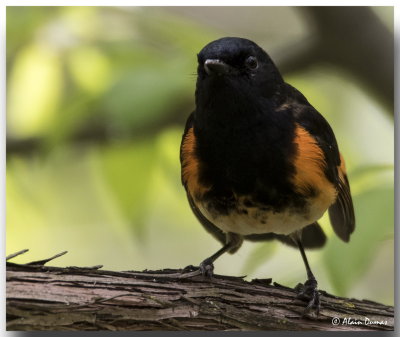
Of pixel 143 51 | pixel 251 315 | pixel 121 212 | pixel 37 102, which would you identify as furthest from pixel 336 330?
pixel 37 102

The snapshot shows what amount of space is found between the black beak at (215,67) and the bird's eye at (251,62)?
75 millimetres

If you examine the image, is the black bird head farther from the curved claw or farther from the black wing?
the curved claw

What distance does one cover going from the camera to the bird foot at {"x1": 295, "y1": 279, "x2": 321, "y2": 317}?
2008 millimetres

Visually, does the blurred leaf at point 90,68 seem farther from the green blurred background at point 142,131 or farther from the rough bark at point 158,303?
the rough bark at point 158,303

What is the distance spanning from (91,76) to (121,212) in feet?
Result: 1.47

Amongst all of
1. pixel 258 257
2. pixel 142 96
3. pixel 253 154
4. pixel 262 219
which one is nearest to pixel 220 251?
pixel 258 257

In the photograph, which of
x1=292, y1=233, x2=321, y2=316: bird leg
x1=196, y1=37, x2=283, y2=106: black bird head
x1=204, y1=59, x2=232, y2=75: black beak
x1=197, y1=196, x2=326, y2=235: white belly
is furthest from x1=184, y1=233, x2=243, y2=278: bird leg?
x1=204, y1=59, x2=232, y2=75: black beak

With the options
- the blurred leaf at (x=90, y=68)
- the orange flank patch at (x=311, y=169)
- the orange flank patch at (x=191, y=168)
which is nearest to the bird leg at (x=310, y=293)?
the orange flank patch at (x=311, y=169)

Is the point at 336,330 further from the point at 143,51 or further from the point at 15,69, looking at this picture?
the point at 15,69

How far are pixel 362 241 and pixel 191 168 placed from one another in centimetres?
54

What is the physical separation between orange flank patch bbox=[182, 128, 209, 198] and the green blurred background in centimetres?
8

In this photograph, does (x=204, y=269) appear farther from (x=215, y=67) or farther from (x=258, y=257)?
(x=215, y=67)

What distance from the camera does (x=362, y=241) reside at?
6.46 ft

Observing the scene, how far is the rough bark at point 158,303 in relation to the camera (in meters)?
1.80
